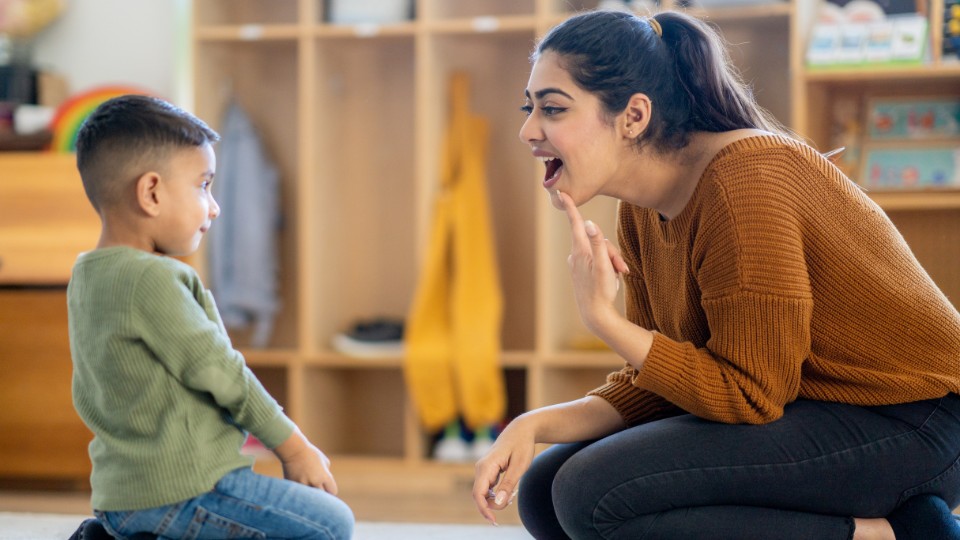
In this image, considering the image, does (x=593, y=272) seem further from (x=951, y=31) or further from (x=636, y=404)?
(x=951, y=31)

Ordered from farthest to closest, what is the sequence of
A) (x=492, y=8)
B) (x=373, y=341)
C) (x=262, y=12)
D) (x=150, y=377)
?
(x=262, y=12) < (x=492, y=8) < (x=373, y=341) < (x=150, y=377)

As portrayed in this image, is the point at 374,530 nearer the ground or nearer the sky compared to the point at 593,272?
nearer the ground

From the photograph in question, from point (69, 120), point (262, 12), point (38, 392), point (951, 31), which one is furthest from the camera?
point (262, 12)

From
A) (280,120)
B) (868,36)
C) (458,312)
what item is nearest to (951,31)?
(868,36)

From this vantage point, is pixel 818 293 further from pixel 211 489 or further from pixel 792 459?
pixel 211 489

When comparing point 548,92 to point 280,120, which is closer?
point 548,92

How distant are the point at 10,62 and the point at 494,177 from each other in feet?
5.02

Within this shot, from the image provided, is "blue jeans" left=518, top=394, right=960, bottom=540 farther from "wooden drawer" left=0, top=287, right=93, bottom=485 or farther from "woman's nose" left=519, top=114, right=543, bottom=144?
"wooden drawer" left=0, top=287, right=93, bottom=485

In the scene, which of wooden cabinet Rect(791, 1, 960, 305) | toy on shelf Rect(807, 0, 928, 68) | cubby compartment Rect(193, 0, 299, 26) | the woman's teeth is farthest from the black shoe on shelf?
the woman's teeth

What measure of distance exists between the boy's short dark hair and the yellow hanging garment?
1.75 metres

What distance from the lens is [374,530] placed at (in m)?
2.14

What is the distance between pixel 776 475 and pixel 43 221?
7.07 ft

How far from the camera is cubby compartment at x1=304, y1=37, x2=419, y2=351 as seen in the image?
3404 mm

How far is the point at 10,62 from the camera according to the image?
326cm
